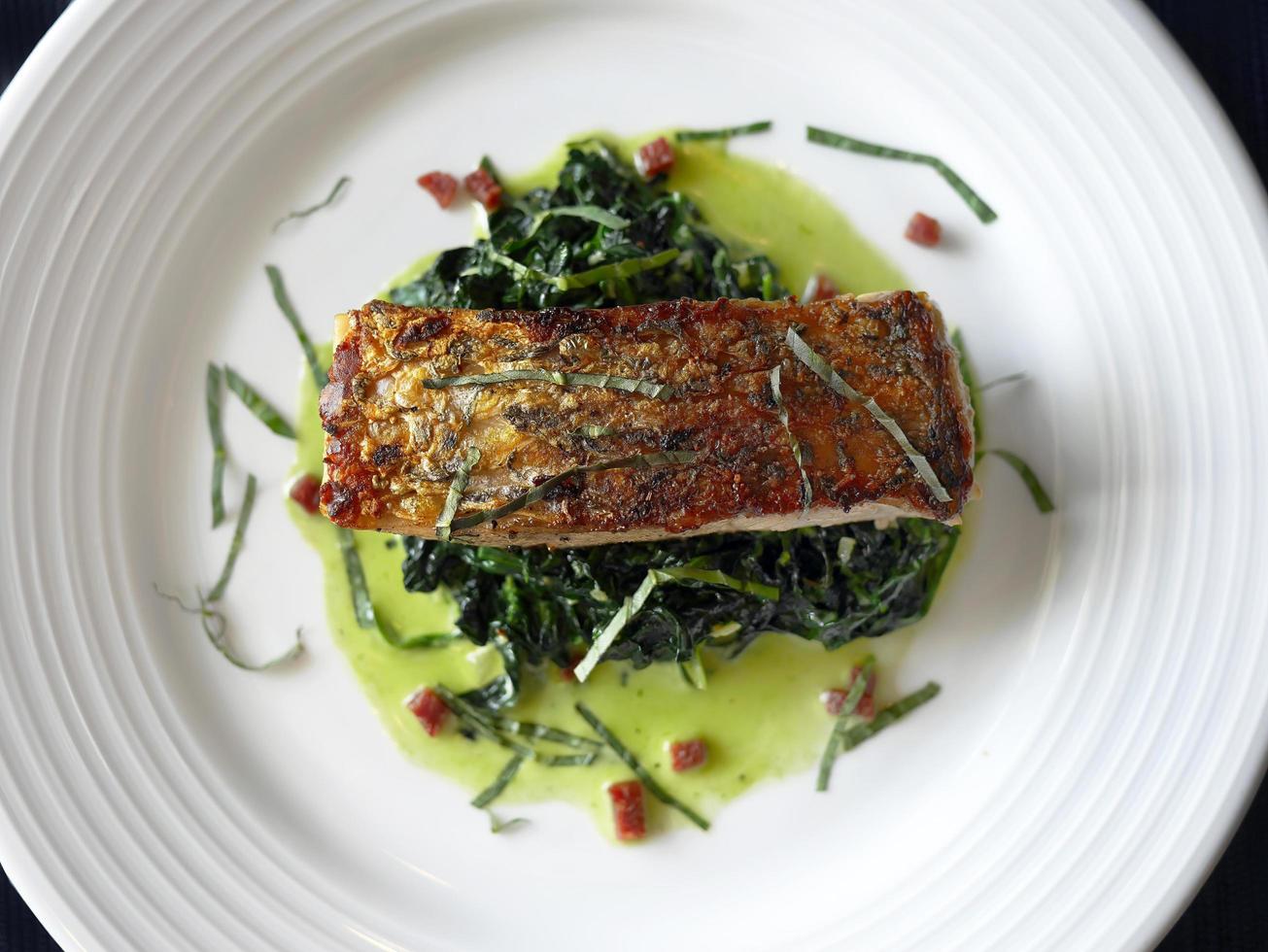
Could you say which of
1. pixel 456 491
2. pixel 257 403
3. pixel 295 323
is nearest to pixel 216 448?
pixel 257 403

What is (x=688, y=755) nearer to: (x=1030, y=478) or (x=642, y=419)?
(x=642, y=419)

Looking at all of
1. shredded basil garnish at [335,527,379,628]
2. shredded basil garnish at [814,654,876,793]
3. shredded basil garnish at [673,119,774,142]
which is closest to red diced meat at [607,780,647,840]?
shredded basil garnish at [814,654,876,793]

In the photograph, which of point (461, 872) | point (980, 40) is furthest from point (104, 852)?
point (980, 40)

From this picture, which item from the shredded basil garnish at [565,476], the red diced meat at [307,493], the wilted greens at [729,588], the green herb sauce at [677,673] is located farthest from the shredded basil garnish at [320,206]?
the shredded basil garnish at [565,476]

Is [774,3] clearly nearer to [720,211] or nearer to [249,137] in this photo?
[720,211]

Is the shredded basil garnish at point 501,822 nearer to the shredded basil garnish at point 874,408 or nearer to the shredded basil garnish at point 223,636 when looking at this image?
the shredded basil garnish at point 223,636

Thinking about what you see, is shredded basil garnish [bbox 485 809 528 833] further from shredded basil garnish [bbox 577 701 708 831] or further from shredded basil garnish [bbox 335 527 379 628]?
shredded basil garnish [bbox 335 527 379 628]
